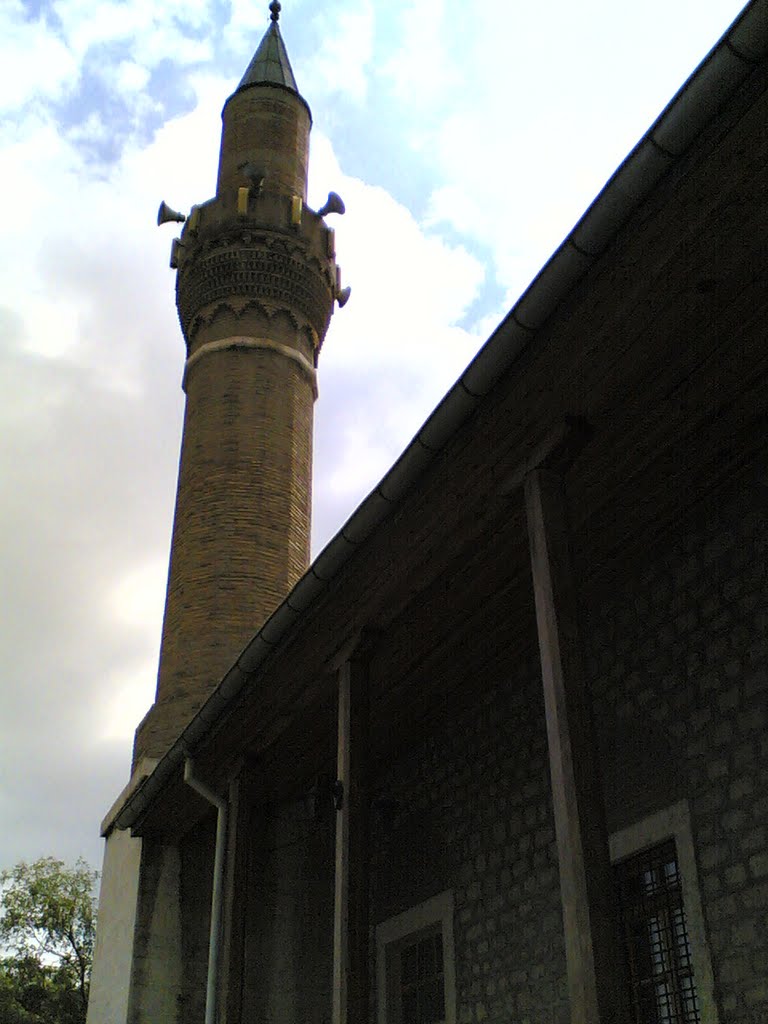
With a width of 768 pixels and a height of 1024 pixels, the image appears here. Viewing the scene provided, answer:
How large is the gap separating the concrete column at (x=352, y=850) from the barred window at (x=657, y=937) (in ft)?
5.15

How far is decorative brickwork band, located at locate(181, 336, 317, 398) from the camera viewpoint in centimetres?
1413

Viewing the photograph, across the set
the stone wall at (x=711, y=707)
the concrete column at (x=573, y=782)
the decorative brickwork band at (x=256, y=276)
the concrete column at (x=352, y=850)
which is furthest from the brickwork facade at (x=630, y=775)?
the decorative brickwork band at (x=256, y=276)

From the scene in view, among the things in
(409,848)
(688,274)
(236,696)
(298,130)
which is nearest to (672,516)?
(688,274)

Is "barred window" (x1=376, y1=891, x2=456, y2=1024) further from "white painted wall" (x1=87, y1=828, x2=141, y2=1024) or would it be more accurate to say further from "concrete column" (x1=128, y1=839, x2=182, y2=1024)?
"white painted wall" (x1=87, y1=828, x2=141, y2=1024)

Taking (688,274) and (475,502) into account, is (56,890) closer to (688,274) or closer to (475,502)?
(475,502)

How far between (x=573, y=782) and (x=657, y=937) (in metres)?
2.40

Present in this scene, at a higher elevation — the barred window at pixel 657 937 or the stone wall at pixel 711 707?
the stone wall at pixel 711 707

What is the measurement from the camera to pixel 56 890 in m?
23.9

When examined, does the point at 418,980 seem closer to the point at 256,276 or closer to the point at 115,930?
the point at 115,930

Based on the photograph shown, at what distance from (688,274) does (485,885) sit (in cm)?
499

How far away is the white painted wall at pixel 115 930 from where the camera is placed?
9966mm

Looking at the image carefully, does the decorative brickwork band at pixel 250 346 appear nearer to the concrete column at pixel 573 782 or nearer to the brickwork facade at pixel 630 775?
the brickwork facade at pixel 630 775

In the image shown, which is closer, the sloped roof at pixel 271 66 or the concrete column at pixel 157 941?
the concrete column at pixel 157 941

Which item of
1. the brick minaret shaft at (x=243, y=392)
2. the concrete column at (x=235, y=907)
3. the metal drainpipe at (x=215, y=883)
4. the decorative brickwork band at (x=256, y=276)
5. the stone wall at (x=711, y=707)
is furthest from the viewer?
the decorative brickwork band at (x=256, y=276)
